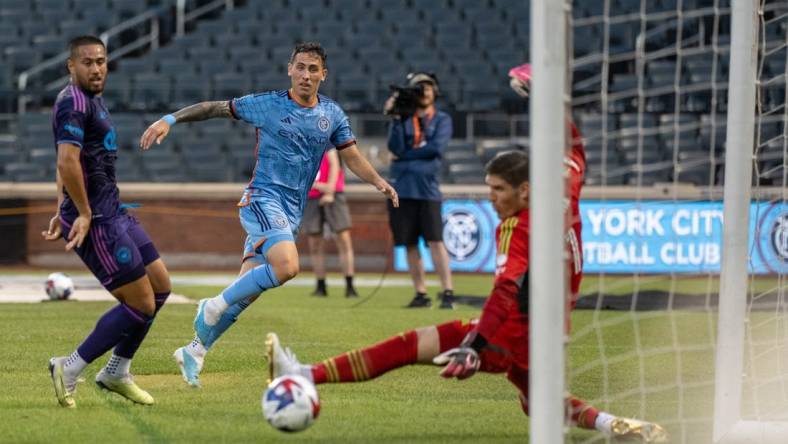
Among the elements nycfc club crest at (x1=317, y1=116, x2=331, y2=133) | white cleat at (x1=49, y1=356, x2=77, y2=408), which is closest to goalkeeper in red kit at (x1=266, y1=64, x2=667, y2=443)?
white cleat at (x1=49, y1=356, x2=77, y2=408)

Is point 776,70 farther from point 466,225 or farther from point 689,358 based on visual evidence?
point 689,358

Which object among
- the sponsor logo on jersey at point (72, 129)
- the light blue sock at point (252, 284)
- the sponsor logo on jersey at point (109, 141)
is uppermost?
the sponsor logo on jersey at point (72, 129)

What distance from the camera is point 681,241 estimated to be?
17500 mm

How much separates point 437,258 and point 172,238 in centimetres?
762

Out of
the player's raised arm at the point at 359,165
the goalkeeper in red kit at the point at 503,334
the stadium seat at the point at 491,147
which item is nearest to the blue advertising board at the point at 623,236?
the stadium seat at the point at 491,147

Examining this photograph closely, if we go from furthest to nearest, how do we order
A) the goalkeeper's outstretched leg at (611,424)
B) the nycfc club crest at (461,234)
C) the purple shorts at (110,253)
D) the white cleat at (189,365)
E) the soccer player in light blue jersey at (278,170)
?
A: the nycfc club crest at (461,234) < the soccer player in light blue jersey at (278,170) < the white cleat at (189,365) < the purple shorts at (110,253) < the goalkeeper's outstretched leg at (611,424)

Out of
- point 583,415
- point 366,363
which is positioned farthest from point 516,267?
point 583,415

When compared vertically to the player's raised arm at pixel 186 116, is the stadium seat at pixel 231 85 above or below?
above

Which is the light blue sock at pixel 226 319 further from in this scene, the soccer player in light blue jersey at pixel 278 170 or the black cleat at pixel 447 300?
the black cleat at pixel 447 300

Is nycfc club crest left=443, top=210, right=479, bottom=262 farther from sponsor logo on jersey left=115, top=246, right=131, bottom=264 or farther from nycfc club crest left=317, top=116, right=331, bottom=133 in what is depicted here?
sponsor logo on jersey left=115, top=246, right=131, bottom=264

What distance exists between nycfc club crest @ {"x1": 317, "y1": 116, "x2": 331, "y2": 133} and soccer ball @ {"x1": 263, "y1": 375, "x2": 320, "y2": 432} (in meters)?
2.92

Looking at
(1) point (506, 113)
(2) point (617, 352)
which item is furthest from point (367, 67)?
(2) point (617, 352)

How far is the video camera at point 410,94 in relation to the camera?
45.0ft

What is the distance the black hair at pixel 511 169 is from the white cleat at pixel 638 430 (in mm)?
1201
